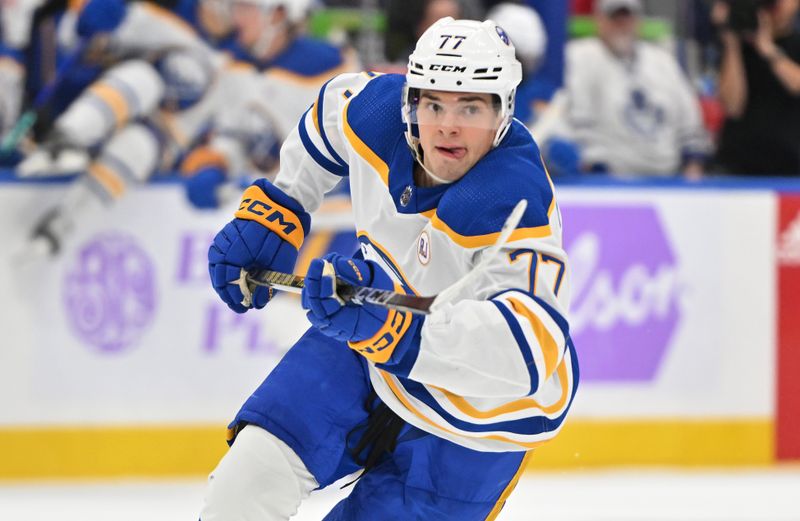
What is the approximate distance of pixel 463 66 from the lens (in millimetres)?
2447

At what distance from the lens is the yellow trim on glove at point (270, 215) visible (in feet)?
9.35

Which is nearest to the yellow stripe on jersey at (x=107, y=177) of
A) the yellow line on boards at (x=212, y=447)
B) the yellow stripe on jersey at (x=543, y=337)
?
the yellow line on boards at (x=212, y=447)

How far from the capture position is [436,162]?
2502mm

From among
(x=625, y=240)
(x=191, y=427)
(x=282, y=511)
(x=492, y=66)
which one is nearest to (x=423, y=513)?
(x=282, y=511)

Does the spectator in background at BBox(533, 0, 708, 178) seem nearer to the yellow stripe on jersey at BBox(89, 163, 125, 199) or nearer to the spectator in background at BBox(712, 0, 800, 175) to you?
the spectator in background at BBox(712, 0, 800, 175)

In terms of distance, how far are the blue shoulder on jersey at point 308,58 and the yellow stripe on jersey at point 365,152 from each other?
2.17 meters

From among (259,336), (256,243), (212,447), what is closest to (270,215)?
(256,243)

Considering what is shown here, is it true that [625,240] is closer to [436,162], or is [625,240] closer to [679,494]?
[679,494]

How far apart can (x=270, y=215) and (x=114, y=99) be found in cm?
207

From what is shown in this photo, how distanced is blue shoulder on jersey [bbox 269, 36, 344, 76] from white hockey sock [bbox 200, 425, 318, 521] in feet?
8.62

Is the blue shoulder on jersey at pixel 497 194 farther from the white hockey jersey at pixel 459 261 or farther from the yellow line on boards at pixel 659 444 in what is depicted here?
the yellow line on boards at pixel 659 444

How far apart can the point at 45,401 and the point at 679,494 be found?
2.32 metres

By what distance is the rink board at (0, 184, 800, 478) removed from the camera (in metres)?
4.72

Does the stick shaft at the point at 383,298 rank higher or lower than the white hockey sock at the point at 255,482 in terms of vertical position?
higher
